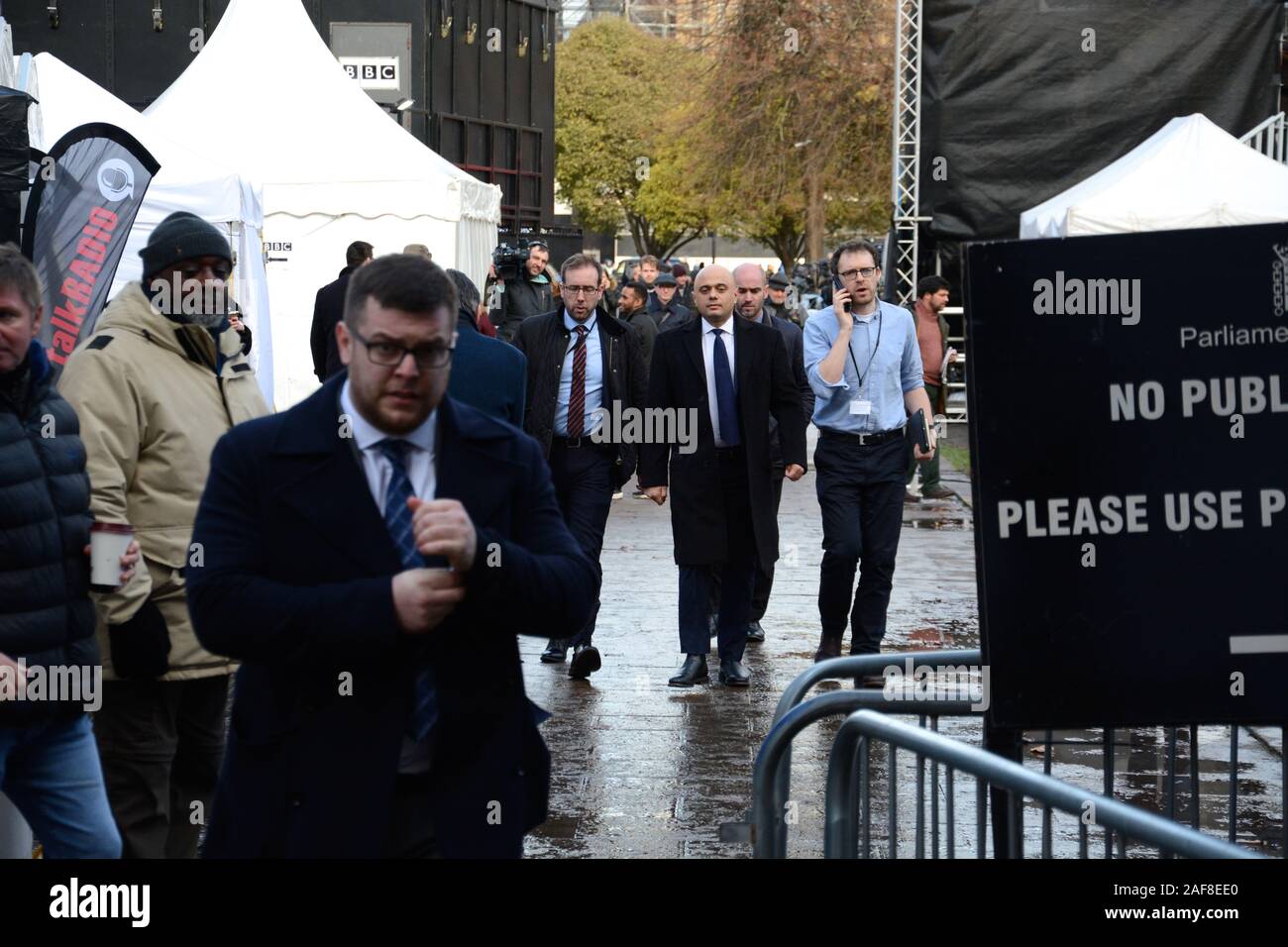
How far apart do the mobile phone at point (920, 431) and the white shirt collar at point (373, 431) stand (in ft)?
22.9

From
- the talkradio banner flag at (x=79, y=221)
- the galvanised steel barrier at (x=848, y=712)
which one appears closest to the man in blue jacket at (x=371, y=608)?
the galvanised steel barrier at (x=848, y=712)

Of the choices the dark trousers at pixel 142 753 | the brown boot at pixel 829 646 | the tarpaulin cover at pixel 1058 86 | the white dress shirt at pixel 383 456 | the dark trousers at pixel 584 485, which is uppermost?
the tarpaulin cover at pixel 1058 86

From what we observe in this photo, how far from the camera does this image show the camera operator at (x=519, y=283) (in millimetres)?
17547

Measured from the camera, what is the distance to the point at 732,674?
909cm

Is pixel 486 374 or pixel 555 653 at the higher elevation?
pixel 486 374

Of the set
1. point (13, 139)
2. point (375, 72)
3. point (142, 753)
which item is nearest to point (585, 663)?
point (13, 139)

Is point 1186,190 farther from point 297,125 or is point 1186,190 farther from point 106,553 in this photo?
point 106,553

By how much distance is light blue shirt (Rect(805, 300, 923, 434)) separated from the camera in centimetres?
917

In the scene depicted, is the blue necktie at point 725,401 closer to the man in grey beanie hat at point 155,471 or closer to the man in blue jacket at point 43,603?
the man in grey beanie hat at point 155,471

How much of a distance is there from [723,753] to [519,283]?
10.6m
